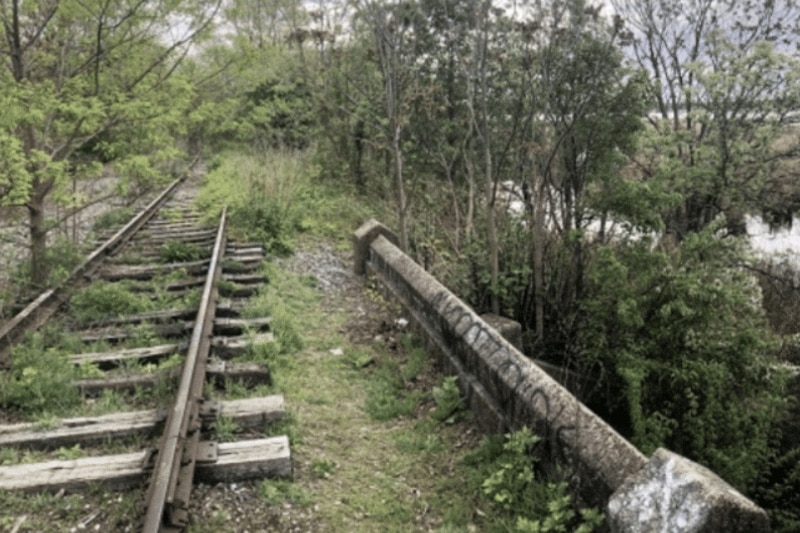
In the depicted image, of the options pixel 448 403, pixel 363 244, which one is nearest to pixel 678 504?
pixel 448 403

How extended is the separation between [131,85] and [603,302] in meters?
6.37

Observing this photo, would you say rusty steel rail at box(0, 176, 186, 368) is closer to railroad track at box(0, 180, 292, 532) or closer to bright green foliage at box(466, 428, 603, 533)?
railroad track at box(0, 180, 292, 532)

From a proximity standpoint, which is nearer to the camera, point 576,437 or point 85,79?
point 576,437

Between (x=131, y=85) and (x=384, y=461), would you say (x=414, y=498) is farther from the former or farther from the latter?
(x=131, y=85)

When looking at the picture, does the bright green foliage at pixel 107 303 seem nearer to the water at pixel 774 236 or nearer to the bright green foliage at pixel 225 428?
the bright green foliage at pixel 225 428

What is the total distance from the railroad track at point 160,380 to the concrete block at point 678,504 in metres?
2.01

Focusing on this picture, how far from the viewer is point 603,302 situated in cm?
540

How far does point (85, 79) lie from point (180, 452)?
19.4 ft

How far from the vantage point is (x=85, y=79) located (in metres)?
7.79

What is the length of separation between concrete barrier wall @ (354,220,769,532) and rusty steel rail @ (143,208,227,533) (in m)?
1.94

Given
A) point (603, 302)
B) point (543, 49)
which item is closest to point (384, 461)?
point (603, 302)

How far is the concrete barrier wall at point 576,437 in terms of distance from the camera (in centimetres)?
263

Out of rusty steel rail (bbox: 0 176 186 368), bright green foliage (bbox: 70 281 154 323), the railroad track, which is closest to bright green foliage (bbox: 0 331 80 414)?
the railroad track

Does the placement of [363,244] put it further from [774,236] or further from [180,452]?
[774,236]
